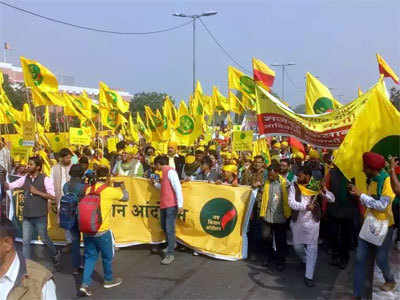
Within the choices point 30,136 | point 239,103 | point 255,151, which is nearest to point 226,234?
point 255,151

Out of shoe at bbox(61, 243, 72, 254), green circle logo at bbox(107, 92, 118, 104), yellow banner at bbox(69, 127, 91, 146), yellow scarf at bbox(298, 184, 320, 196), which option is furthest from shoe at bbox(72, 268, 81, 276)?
green circle logo at bbox(107, 92, 118, 104)

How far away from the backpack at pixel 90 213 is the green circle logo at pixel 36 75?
211 inches

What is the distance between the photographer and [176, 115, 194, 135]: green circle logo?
477 inches

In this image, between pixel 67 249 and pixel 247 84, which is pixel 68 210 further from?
pixel 247 84

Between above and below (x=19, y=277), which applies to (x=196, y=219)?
below

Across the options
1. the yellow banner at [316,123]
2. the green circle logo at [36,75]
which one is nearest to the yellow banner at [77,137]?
the green circle logo at [36,75]

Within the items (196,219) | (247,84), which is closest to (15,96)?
(247,84)

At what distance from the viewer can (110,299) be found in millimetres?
5156

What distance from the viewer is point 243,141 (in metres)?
10.1

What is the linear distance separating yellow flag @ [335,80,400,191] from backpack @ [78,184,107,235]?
9.17 ft

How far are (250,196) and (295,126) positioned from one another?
1.26m

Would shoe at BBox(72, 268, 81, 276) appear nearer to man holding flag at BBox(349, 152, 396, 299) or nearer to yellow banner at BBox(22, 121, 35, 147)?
man holding flag at BBox(349, 152, 396, 299)

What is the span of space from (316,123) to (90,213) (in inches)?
129

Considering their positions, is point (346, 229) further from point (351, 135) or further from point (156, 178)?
point (156, 178)
